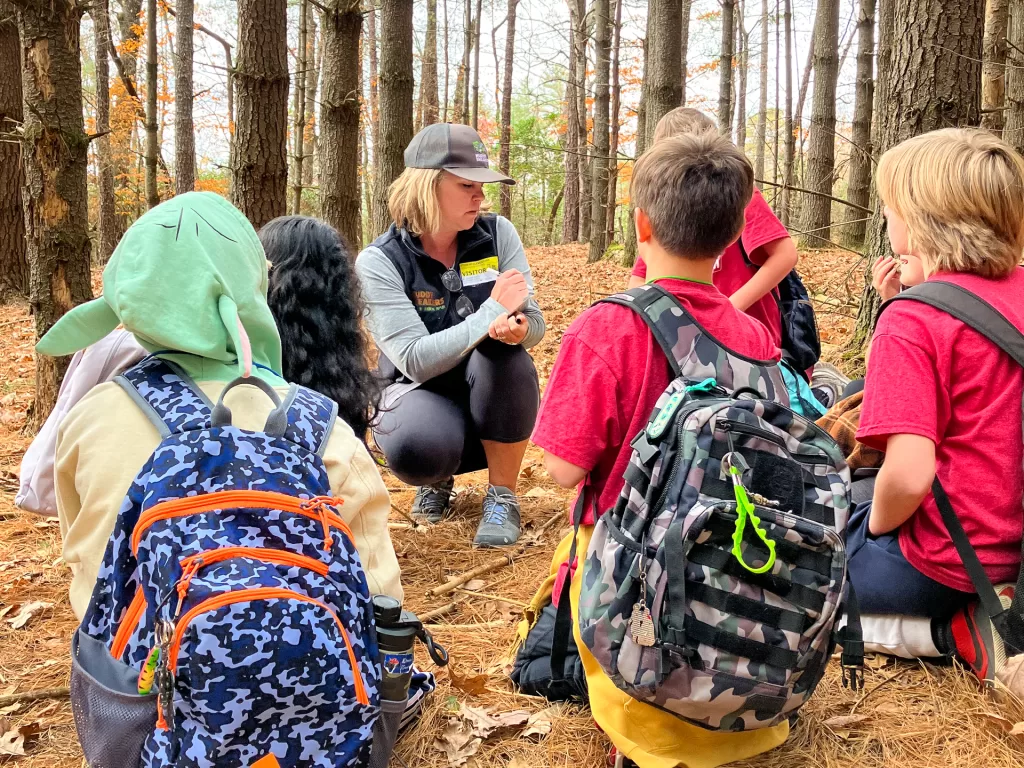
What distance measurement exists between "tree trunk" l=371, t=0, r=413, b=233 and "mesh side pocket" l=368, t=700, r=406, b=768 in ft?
18.3

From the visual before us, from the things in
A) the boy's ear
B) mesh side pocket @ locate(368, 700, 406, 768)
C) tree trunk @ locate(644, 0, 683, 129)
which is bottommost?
mesh side pocket @ locate(368, 700, 406, 768)

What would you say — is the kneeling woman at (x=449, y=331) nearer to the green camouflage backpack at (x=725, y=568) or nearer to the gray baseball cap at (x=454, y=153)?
the gray baseball cap at (x=454, y=153)

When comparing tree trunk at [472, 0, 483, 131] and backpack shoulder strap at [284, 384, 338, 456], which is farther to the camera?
tree trunk at [472, 0, 483, 131]

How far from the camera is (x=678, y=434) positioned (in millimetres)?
1623

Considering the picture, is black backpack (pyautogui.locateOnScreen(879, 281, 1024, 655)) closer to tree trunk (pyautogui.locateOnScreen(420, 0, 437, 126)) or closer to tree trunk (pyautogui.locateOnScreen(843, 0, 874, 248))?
tree trunk (pyautogui.locateOnScreen(843, 0, 874, 248))

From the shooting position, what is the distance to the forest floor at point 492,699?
6.40 ft

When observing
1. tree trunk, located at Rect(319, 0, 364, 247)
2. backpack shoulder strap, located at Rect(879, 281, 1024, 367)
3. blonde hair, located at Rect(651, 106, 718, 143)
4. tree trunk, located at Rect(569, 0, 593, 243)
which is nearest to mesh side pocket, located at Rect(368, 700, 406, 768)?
backpack shoulder strap, located at Rect(879, 281, 1024, 367)

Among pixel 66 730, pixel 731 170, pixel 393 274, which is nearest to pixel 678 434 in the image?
pixel 731 170

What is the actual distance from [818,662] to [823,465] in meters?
0.41

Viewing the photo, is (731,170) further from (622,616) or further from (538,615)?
(538,615)

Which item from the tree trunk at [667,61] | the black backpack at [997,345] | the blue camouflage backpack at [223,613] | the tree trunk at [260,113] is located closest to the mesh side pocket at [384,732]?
the blue camouflage backpack at [223,613]

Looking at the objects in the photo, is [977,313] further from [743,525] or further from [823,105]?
[823,105]

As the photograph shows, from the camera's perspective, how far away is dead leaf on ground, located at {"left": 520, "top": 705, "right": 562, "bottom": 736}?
6.70 feet

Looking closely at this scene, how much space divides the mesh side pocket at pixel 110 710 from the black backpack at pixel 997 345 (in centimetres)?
184
